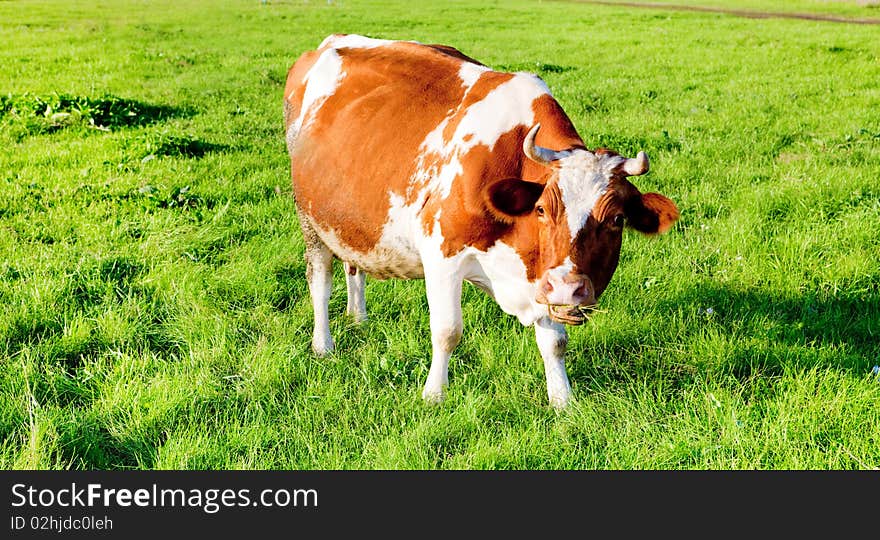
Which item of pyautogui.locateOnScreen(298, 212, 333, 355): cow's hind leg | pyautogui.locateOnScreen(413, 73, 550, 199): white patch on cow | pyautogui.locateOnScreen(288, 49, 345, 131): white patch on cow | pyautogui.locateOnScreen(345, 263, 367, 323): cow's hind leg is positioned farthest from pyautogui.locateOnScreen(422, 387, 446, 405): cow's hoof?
pyautogui.locateOnScreen(288, 49, 345, 131): white patch on cow

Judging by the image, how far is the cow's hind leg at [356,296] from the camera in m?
5.63

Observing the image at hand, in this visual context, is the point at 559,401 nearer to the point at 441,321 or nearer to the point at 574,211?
the point at 441,321

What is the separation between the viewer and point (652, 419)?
422 centimetres

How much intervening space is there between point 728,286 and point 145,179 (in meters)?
5.96

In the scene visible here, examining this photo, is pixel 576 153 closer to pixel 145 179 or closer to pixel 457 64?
pixel 457 64

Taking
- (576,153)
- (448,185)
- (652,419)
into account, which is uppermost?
(576,153)

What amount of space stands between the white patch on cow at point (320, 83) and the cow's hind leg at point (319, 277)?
2.43 ft

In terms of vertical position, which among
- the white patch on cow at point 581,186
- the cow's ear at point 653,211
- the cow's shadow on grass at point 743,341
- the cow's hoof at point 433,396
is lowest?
the cow's hoof at point 433,396

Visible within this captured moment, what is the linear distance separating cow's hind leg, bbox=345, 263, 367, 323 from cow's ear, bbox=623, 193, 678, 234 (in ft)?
7.79

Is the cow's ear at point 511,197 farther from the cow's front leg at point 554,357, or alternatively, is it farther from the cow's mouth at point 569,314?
the cow's front leg at point 554,357

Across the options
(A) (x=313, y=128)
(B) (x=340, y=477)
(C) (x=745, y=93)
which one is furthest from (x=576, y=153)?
(C) (x=745, y=93)

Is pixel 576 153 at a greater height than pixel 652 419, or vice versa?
pixel 576 153

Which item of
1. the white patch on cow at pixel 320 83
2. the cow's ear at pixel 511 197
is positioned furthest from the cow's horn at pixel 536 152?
the white patch on cow at pixel 320 83

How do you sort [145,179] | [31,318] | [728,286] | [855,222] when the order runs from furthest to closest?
1. [145,179]
2. [855,222]
3. [728,286]
4. [31,318]
